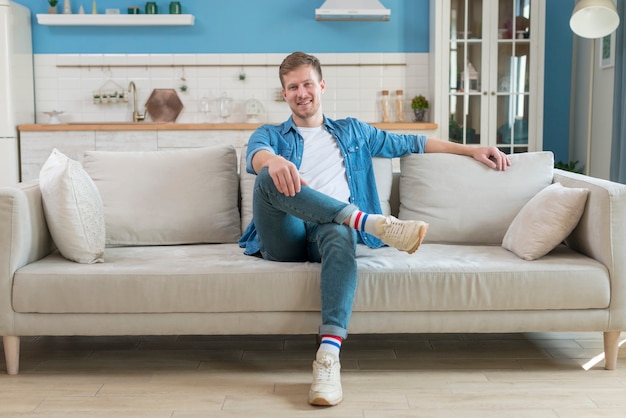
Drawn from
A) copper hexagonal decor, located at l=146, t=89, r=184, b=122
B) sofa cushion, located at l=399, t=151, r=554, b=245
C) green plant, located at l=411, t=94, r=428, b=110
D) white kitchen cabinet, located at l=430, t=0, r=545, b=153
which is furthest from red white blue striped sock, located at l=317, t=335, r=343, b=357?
copper hexagonal decor, located at l=146, t=89, r=184, b=122

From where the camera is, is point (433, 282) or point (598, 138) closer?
point (433, 282)

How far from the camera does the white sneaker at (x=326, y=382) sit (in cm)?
244

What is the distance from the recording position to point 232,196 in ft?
11.2

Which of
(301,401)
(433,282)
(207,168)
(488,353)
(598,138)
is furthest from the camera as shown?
(598,138)

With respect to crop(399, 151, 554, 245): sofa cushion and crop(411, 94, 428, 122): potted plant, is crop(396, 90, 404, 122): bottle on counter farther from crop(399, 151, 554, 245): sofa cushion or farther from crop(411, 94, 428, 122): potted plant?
crop(399, 151, 554, 245): sofa cushion

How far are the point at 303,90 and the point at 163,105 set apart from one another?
341 centimetres

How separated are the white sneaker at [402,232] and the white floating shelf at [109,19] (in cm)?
387

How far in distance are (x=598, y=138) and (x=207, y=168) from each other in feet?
11.5

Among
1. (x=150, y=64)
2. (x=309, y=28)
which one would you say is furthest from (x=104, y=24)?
(x=309, y=28)

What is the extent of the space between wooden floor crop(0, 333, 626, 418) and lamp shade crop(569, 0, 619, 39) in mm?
2270

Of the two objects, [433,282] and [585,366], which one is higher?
[433,282]

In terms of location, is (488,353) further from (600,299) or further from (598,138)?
(598,138)

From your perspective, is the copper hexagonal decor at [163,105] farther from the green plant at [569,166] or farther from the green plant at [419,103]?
the green plant at [569,166]

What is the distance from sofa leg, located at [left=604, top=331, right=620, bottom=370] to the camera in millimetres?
2783
